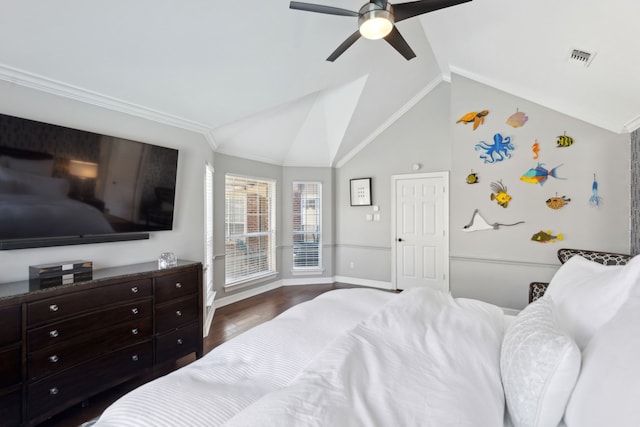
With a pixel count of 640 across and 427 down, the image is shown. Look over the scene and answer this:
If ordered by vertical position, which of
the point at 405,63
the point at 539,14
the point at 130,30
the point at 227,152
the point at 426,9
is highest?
the point at 405,63

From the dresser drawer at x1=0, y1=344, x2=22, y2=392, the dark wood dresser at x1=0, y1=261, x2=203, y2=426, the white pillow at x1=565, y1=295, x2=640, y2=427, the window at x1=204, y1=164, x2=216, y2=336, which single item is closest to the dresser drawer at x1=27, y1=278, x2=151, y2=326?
the dark wood dresser at x1=0, y1=261, x2=203, y2=426

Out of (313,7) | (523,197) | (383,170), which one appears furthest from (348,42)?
(383,170)

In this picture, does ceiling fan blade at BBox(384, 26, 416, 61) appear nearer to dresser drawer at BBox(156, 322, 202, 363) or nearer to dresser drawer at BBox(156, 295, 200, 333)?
dresser drawer at BBox(156, 295, 200, 333)

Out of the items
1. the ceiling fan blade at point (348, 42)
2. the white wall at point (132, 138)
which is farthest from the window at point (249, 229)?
the ceiling fan blade at point (348, 42)

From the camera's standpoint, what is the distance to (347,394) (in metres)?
0.83

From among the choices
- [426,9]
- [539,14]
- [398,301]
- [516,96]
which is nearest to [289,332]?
[398,301]

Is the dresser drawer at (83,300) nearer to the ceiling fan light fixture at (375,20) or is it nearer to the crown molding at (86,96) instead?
the crown molding at (86,96)

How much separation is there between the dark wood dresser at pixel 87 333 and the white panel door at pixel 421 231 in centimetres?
343

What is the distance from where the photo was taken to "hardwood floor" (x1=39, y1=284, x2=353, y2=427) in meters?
1.99

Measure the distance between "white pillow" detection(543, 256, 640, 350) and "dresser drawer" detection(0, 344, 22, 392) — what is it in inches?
109

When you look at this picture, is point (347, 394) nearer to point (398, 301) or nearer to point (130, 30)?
point (398, 301)

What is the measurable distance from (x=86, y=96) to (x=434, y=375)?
3.00 m

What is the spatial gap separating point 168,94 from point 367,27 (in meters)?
1.81

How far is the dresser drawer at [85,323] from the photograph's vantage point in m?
1.77
